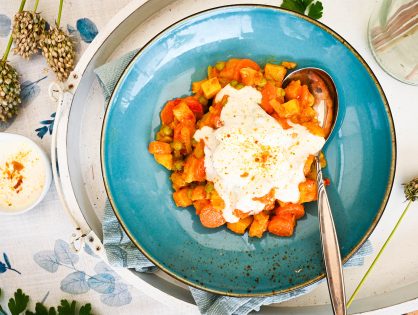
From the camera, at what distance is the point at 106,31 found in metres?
2.50

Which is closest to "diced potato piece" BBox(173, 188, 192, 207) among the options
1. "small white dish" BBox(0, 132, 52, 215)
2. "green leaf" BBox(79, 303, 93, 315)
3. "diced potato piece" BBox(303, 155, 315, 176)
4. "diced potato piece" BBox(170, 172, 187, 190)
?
"diced potato piece" BBox(170, 172, 187, 190)

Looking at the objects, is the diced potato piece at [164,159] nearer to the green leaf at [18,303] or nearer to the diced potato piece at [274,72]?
the diced potato piece at [274,72]

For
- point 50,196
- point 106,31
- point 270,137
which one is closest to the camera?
point 270,137

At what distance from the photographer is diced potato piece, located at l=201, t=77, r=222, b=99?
2.25 metres

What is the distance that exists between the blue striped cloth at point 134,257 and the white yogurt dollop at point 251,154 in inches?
19.2

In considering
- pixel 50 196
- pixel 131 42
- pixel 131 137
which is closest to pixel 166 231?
pixel 131 137

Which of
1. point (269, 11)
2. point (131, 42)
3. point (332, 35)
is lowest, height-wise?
point (332, 35)

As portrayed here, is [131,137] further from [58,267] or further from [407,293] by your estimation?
→ [407,293]

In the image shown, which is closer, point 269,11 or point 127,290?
point 269,11

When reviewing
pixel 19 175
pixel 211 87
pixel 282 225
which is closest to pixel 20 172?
pixel 19 175

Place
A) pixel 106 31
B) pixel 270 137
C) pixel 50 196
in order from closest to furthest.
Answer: pixel 270 137
pixel 106 31
pixel 50 196

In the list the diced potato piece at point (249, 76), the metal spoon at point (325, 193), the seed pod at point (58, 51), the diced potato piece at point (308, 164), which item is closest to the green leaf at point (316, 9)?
the metal spoon at point (325, 193)

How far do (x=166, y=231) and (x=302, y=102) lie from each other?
0.91 m

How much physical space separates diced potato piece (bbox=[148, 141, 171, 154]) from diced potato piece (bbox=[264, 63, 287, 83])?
0.59m
